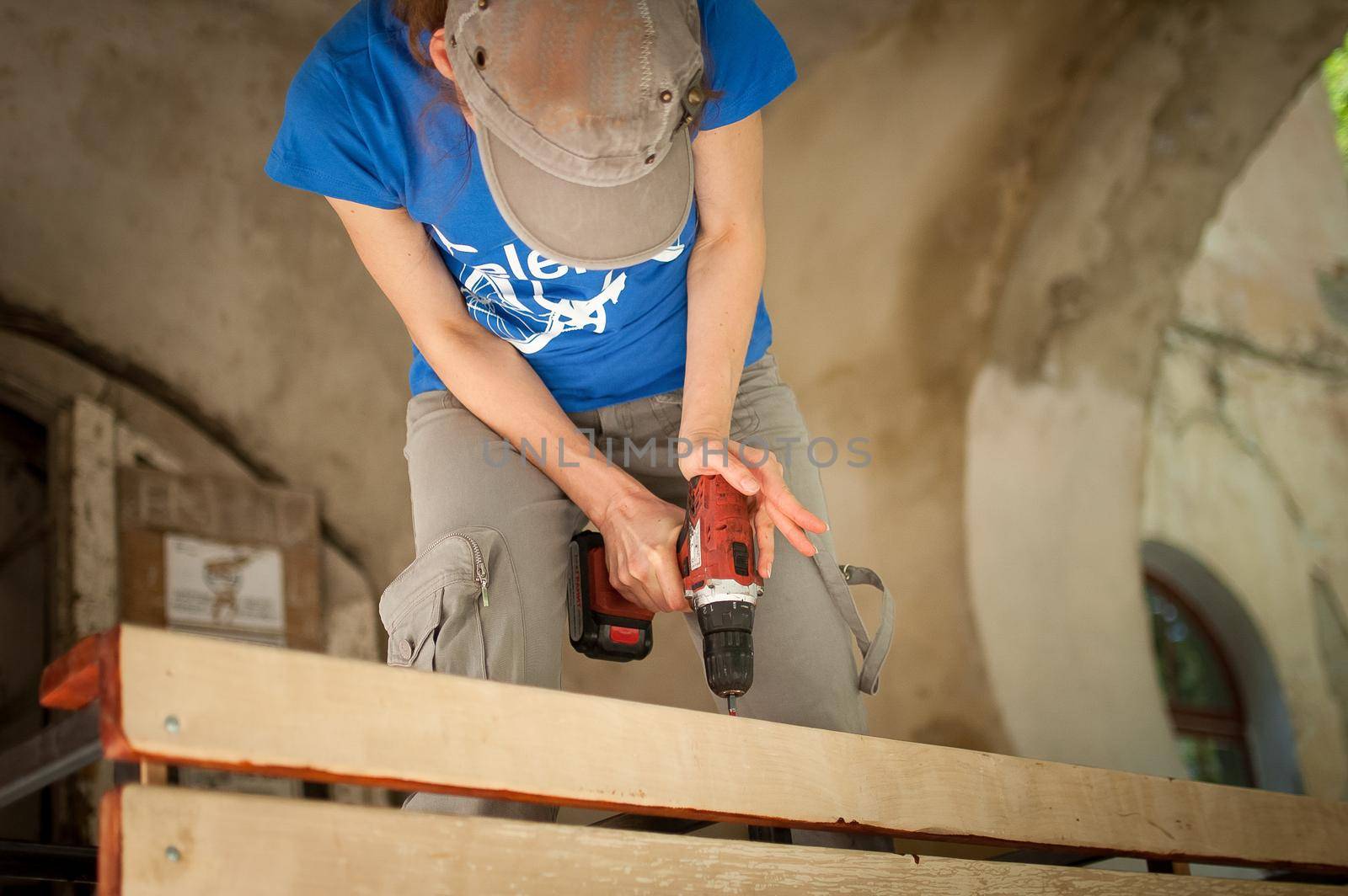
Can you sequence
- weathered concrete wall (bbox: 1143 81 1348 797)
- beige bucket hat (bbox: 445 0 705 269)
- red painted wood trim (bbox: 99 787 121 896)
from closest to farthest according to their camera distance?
red painted wood trim (bbox: 99 787 121 896) → beige bucket hat (bbox: 445 0 705 269) → weathered concrete wall (bbox: 1143 81 1348 797)

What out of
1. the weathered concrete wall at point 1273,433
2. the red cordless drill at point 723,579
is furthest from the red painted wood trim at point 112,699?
the weathered concrete wall at point 1273,433

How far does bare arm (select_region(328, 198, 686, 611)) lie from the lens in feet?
5.01

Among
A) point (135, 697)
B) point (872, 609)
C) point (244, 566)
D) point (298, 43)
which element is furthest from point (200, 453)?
point (135, 697)

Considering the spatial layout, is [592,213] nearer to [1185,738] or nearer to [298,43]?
[298,43]

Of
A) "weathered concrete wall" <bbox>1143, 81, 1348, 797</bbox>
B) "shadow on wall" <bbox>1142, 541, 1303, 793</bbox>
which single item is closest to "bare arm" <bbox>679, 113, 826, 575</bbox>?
"weathered concrete wall" <bbox>1143, 81, 1348, 797</bbox>

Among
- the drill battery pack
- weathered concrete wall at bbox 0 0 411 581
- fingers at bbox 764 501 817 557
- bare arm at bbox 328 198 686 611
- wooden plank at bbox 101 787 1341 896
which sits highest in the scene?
weathered concrete wall at bbox 0 0 411 581

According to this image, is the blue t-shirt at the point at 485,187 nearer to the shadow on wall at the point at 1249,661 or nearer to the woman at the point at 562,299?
the woman at the point at 562,299

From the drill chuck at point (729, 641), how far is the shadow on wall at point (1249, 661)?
5268 mm

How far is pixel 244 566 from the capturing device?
2959mm

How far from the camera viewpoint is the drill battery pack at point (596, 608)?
1.54 metres

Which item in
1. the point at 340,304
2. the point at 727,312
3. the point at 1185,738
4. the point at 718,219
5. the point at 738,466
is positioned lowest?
the point at 1185,738

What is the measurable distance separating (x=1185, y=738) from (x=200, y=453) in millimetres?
5195

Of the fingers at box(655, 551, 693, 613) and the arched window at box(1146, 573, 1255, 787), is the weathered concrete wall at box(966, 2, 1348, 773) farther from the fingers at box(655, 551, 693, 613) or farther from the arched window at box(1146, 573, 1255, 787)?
the arched window at box(1146, 573, 1255, 787)

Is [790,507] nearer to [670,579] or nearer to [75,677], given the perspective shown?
[670,579]
